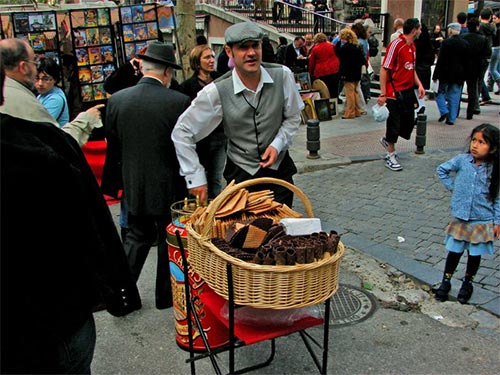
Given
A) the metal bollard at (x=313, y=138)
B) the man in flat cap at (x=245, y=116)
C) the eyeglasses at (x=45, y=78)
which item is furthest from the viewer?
the metal bollard at (x=313, y=138)

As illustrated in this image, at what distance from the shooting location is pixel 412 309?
13.1 feet

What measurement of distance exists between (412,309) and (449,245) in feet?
1.85

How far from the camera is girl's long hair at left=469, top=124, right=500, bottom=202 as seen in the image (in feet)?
12.0

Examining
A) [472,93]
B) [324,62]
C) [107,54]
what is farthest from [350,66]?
[107,54]

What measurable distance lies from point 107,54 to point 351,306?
18.3 ft

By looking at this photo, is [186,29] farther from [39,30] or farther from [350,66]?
[350,66]

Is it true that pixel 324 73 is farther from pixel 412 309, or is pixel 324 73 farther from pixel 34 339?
pixel 34 339

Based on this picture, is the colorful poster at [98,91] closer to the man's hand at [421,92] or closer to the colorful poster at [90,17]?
the colorful poster at [90,17]

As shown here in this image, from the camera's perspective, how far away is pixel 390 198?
6438 millimetres

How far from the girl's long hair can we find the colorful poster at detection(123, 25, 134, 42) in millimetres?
5579

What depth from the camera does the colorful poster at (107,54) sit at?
777 cm

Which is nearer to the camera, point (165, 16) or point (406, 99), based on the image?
point (406, 99)

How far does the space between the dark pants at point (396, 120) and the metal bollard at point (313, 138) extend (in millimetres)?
1078

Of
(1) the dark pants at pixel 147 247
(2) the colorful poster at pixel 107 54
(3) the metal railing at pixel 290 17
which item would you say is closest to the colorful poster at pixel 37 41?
(2) the colorful poster at pixel 107 54
